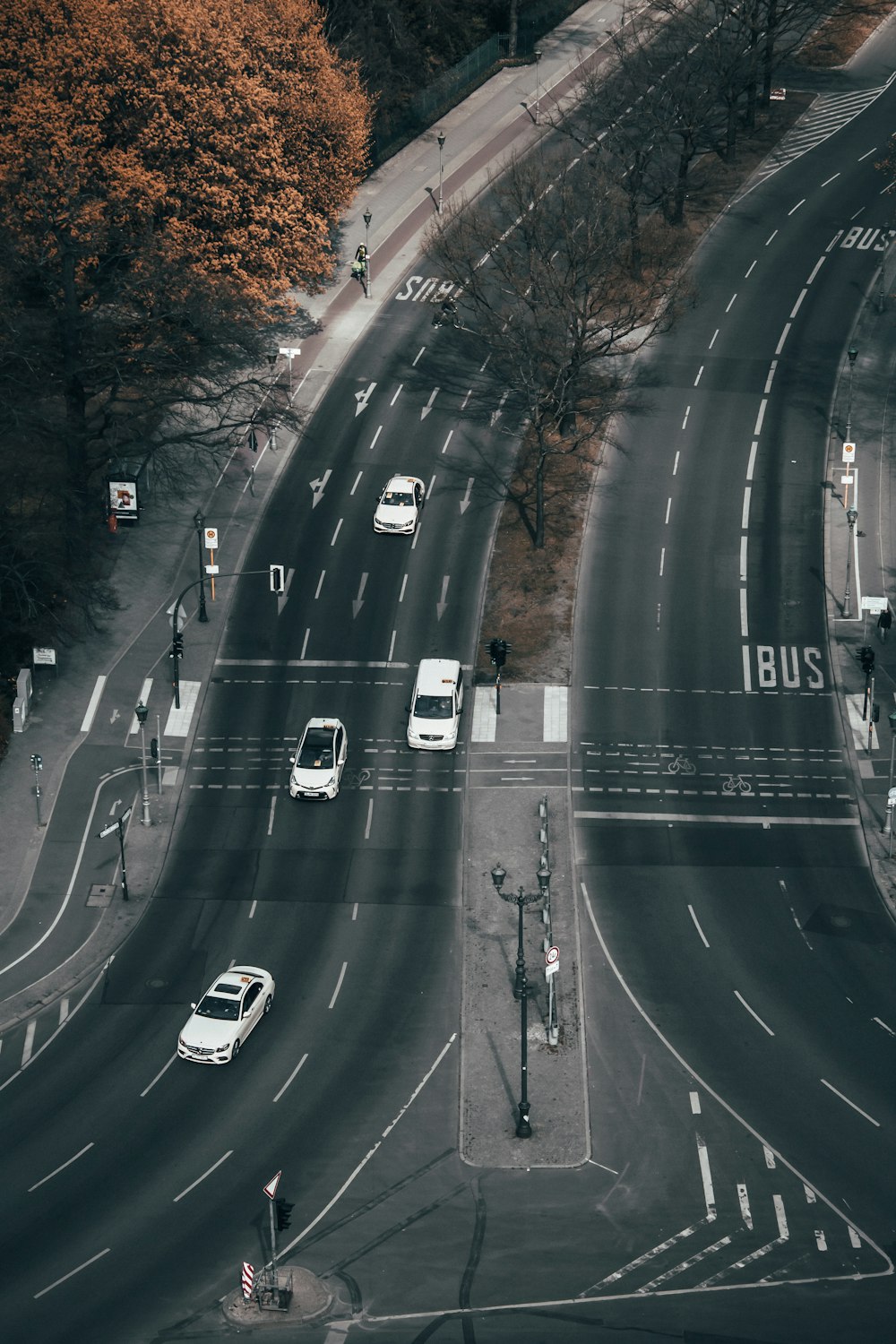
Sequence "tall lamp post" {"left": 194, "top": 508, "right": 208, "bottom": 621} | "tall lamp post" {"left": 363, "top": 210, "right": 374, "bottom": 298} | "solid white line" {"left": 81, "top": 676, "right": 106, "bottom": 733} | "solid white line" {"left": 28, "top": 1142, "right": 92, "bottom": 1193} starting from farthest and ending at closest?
1. "tall lamp post" {"left": 363, "top": 210, "right": 374, "bottom": 298}
2. "tall lamp post" {"left": 194, "top": 508, "right": 208, "bottom": 621}
3. "solid white line" {"left": 81, "top": 676, "right": 106, "bottom": 733}
4. "solid white line" {"left": 28, "top": 1142, "right": 92, "bottom": 1193}

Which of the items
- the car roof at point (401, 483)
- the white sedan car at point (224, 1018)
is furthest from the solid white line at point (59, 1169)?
the car roof at point (401, 483)

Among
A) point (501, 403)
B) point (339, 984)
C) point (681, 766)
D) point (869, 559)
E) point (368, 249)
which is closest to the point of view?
point (339, 984)

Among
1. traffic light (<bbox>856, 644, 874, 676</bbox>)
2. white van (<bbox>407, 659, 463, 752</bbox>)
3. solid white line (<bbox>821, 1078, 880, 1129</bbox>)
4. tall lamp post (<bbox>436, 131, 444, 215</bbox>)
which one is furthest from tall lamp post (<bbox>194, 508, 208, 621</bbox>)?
solid white line (<bbox>821, 1078, 880, 1129</bbox>)

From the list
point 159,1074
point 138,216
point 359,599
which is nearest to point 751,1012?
point 159,1074

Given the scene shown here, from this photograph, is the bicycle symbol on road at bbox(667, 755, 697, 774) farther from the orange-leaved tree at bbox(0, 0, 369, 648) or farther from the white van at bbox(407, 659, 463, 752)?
the orange-leaved tree at bbox(0, 0, 369, 648)

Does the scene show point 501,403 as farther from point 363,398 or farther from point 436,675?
point 436,675

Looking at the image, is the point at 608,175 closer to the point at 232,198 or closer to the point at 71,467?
the point at 232,198

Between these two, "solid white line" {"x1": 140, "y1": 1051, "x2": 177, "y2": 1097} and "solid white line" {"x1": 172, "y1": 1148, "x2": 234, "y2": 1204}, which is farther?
"solid white line" {"x1": 140, "y1": 1051, "x2": 177, "y2": 1097}

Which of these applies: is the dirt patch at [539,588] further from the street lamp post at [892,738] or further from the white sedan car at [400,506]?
the street lamp post at [892,738]
